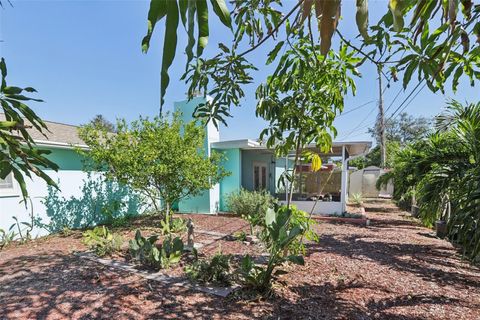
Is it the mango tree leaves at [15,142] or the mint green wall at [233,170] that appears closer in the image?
the mango tree leaves at [15,142]

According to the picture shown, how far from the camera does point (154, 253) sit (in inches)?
183

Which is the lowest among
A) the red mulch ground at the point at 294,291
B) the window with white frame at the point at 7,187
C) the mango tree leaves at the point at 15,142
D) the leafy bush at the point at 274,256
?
the red mulch ground at the point at 294,291

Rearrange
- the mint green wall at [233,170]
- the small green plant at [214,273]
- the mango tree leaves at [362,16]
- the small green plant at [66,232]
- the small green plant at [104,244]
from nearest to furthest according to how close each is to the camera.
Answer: the mango tree leaves at [362,16], the small green plant at [214,273], the small green plant at [104,244], the small green plant at [66,232], the mint green wall at [233,170]

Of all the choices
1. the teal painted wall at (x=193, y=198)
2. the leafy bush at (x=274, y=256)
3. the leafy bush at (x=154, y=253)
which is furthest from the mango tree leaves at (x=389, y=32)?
the teal painted wall at (x=193, y=198)

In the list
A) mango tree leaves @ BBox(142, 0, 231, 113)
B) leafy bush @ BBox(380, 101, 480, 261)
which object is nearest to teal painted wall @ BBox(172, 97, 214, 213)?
leafy bush @ BBox(380, 101, 480, 261)

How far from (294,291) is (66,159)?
26.0 ft

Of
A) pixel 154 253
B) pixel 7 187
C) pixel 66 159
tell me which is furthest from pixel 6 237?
pixel 154 253

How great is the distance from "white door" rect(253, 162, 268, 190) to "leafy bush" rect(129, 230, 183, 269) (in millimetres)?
7953

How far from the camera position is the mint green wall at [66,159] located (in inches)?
308

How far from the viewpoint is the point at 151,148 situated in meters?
7.16

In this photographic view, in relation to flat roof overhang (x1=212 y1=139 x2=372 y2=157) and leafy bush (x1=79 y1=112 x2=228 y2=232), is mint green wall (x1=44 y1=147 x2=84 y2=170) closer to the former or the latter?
leafy bush (x1=79 y1=112 x2=228 y2=232)

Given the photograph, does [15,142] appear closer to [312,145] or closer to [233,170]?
[233,170]

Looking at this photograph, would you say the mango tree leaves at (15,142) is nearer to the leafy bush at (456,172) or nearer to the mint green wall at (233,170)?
the leafy bush at (456,172)

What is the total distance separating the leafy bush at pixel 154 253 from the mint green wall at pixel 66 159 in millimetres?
4547
